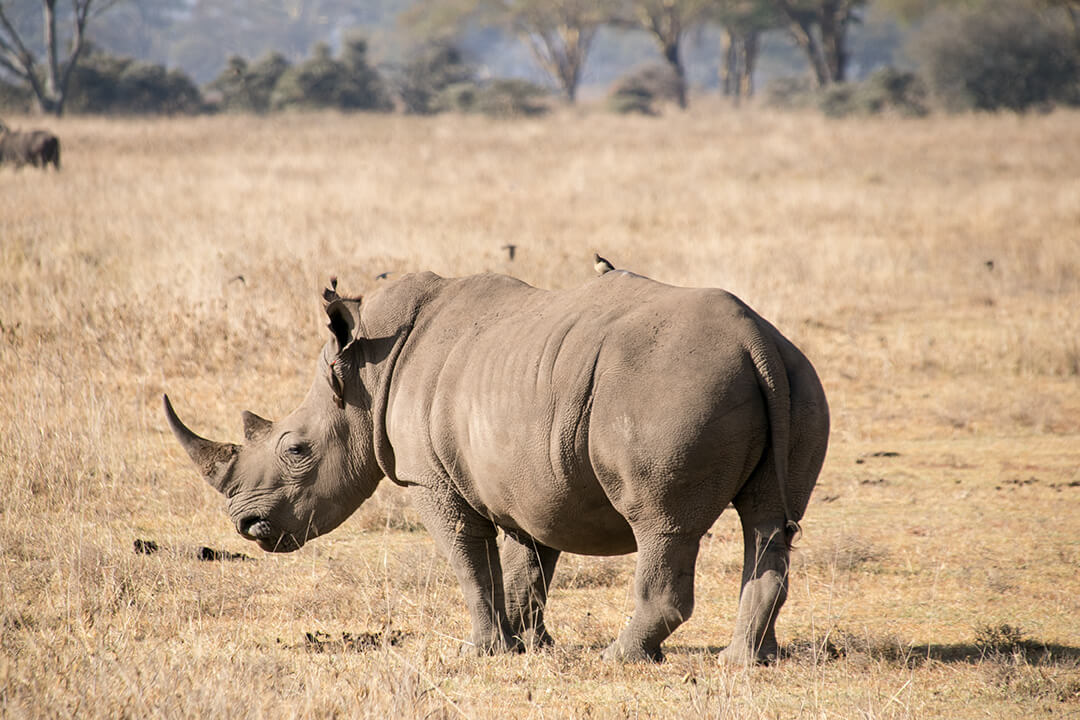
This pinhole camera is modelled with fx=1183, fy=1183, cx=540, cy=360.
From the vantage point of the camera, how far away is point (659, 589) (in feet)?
13.1

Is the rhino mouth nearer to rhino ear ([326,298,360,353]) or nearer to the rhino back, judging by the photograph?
the rhino back

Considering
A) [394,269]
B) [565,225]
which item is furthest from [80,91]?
[394,269]

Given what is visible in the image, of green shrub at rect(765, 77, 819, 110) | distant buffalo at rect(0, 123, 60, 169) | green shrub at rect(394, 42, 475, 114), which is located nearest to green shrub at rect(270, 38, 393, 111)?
green shrub at rect(394, 42, 475, 114)

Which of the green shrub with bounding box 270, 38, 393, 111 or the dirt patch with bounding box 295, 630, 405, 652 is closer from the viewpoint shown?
the dirt patch with bounding box 295, 630, 405, 652

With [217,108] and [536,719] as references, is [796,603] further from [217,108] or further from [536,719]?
[217,108]

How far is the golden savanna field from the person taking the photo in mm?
4148

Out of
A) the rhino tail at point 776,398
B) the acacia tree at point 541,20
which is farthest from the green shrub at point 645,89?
the rhino tail at point 776,398

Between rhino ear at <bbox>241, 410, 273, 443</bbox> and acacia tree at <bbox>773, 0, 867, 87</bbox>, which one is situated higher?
acacia tree at <bbox>773, 0, 867, 87</bbox>

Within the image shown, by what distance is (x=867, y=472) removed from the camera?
7457mm

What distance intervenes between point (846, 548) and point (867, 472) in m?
1.59

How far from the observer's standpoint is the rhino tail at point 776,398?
3.86 meters

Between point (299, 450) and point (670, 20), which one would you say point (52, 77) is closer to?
point (670, 20)

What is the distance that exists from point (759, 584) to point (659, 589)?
0.34 m

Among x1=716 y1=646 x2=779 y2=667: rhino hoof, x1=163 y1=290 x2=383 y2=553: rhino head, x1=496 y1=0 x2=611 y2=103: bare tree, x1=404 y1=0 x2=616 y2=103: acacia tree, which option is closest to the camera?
x1=716 y1=646 x2=779 y2=667: rhino hoof
